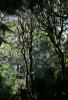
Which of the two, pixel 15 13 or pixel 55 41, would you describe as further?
pixel 55 41

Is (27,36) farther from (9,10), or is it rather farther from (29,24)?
(9,10)

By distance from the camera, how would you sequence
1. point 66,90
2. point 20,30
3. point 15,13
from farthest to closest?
point 20,30 → point 66,90 → point 15,13

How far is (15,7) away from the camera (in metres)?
4.38

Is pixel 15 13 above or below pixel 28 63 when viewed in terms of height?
above

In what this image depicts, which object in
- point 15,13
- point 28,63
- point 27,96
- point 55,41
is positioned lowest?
point 27,96

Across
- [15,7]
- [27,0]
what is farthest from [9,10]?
[27,0]

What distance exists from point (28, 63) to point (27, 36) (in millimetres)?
2171

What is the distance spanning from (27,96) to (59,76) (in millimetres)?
3699

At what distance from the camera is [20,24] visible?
63.4 feet

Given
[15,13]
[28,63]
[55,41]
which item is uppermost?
[15,13]

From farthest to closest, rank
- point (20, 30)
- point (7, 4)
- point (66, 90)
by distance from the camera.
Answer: point (20, 30) < point (66, 90) < point (7, 4)

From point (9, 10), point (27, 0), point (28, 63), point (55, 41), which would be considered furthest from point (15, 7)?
point (28, 63)

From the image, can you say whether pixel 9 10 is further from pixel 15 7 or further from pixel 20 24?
pixel 20 24

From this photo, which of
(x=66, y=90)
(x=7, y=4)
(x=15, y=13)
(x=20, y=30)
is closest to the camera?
(x=7, y=4)
